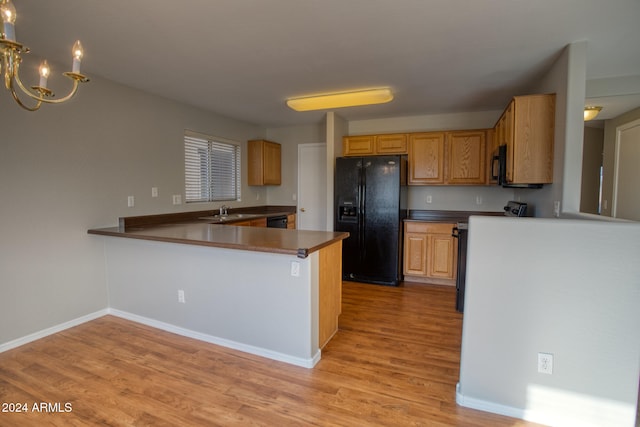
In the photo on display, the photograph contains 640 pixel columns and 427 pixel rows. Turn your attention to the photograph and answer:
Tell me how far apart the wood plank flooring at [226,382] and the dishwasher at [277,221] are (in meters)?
2.21

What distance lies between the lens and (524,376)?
5.73ft

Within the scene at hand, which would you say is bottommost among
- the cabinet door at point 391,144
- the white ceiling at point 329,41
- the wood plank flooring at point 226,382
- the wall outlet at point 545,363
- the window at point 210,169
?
the wood plank flooring at point 226,382

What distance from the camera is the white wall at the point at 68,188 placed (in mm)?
2498

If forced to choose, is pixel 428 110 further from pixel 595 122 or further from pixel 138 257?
pixel 138 257

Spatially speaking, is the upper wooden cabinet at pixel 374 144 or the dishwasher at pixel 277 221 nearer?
the upper wooden cabinet at pixel 374 144

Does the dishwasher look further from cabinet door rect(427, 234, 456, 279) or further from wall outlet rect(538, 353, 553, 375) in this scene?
wall outlet rect(538, 353, 553, 375)

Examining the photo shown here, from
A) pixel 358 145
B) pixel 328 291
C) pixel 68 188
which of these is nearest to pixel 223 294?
pixel 328 291

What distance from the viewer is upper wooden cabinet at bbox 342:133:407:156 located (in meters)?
4.59

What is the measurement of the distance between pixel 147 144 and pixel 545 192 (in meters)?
4.12

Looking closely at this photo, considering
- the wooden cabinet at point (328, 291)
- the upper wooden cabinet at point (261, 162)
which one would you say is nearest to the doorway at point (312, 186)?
the upper wooden cabinet at point (261, 162)

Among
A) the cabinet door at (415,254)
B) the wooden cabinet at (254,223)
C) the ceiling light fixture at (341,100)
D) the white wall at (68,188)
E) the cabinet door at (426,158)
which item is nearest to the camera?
the white wall at (68,188)

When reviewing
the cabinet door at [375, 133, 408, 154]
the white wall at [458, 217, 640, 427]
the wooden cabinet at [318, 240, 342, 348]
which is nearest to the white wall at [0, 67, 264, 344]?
the wooden cabinet at [318, 240, 342, 348]

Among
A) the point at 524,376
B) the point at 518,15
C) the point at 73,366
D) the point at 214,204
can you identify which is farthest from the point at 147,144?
the point at 524,376

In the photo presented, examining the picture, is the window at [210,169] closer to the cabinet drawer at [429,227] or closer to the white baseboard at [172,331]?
the white baseboard at [172,331]
